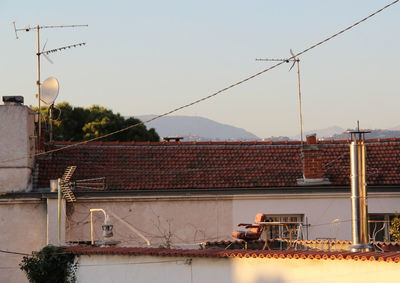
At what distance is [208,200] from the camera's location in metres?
31.8

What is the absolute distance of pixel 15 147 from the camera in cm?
3192

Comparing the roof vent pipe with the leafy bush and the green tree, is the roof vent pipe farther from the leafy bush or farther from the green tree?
the green tree

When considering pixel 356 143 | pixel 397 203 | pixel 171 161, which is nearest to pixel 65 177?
pixel 171 161

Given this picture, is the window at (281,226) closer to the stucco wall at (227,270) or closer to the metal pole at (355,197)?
the stucco wall at (227,270)

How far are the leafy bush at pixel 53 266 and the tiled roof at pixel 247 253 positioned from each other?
284 mm

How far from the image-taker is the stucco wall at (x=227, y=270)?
17.3 meters

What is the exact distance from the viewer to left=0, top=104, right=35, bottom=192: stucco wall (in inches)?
1244

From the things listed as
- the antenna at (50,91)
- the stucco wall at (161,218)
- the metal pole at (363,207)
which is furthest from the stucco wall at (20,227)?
the metal pole at (363,207)

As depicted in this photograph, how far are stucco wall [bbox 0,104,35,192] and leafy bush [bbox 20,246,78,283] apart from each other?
6438mm

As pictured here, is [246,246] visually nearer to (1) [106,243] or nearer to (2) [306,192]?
(1) [106,243]

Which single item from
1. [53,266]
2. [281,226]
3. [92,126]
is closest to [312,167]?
[281,226]

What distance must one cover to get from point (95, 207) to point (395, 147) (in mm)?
11207

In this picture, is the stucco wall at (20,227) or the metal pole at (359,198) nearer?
the metal pole at (359,198)

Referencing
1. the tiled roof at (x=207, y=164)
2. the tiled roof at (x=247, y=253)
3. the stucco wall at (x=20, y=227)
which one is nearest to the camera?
the tiled roof at (x=247, y=253)
